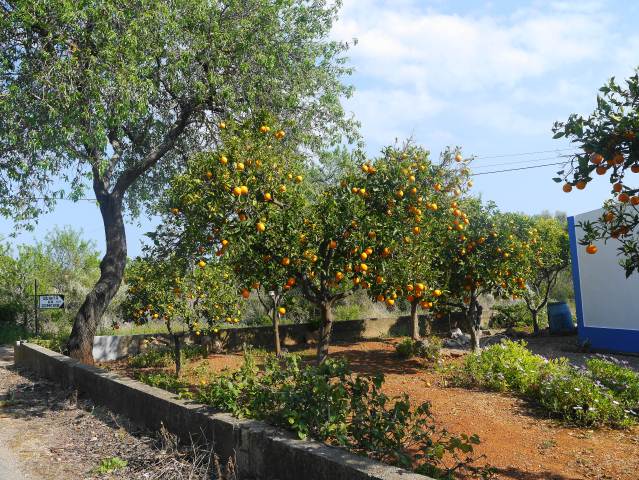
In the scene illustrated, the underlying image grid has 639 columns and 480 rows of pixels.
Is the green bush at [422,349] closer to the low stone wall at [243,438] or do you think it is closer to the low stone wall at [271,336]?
the low stone wall at [271,336]

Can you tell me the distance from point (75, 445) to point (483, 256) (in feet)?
26.8

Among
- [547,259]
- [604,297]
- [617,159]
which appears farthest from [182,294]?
[547,259]

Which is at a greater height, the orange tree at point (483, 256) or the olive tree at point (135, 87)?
the olive tree at point (135, 87)

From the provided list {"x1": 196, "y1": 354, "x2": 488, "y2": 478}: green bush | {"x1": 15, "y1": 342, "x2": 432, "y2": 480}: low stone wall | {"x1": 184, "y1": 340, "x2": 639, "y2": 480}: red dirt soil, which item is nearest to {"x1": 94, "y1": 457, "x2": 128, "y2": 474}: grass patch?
{"x1": 15, "y1": 342, "x2": 432, "y2": 480}: low stone wall

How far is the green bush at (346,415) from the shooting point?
465 cm

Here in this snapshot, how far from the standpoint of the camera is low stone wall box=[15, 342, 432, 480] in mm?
4252

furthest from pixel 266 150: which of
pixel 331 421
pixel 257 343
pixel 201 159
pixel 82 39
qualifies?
pixel 257 343

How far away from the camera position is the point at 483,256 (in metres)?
11.7

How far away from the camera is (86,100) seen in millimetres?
10578

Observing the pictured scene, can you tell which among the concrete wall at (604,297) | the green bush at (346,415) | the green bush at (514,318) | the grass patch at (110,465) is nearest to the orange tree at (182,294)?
the grass patch at (110,465)

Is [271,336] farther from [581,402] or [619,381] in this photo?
[581,402]

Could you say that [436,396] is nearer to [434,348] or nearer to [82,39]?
[434,348]

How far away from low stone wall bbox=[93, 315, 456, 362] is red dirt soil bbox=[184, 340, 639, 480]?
6.61m

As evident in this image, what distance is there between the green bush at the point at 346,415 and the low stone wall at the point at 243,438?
192 millimetres
